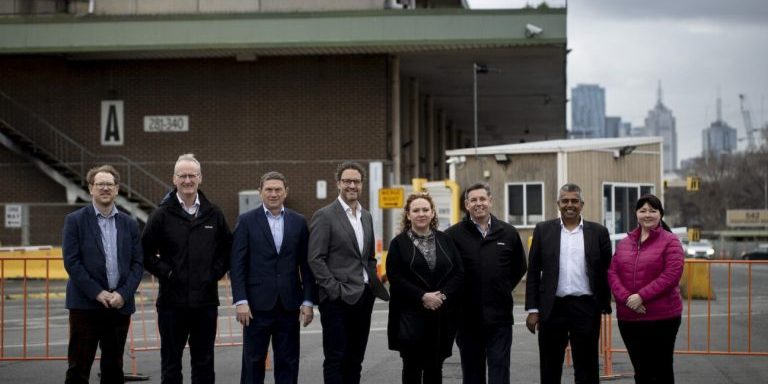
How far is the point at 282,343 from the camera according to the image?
32.8ft

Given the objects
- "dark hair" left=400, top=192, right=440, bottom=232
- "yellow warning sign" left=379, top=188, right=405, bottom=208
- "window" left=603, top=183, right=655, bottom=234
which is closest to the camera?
Answer: "dark hair" left=400, top=192, right=440, bottom=232

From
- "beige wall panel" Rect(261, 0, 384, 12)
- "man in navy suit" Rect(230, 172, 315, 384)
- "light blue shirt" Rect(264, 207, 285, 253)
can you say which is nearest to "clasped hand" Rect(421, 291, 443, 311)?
"man in navy suit" Rect(230, 172, 315, 384)

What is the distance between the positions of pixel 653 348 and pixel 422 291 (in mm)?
1993

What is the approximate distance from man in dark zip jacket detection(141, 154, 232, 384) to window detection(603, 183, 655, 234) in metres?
17.1

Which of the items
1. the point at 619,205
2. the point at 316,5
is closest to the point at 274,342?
the point at 619,205

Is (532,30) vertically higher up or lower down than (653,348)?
higher up

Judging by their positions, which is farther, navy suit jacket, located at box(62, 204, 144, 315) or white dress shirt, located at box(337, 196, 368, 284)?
white dress shirt, located at box(337, 196, 368, 284)

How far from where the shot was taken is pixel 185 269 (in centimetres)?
980

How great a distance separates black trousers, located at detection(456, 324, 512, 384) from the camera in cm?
995

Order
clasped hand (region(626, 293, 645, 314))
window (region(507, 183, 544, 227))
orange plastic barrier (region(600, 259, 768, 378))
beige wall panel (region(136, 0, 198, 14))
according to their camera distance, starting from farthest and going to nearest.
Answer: beige wall panel (region(136, 0, 198, 14)) → window (region(507, 183, 544, 227)) → orange plastic barrier (region(600, 259, 768, 378)) → clasped hand (region(626, 293, 645, 314))

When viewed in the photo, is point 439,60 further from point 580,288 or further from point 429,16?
point 580,288

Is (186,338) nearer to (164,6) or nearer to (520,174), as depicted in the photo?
(520,174)

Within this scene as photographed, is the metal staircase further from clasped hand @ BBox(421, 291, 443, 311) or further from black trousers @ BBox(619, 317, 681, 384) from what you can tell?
black trousers @ BBox(619, 317, 681, 384)

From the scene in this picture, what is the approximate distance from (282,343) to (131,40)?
24.5 m
